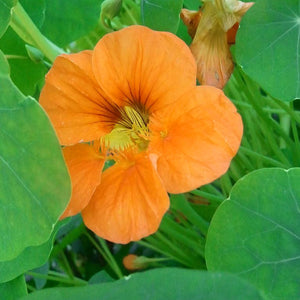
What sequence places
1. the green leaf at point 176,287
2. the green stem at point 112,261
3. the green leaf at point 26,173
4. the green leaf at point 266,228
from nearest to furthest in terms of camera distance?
the green leaf at point 176,287 < the green leaf at point 26,173 < the green leaf at point 266,228 < the green stem at point 112,261

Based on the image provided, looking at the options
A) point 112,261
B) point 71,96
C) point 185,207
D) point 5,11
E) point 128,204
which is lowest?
point 112,261

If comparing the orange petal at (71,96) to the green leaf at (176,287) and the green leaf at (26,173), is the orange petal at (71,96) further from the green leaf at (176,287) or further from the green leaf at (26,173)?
the green leaf at (176,287)

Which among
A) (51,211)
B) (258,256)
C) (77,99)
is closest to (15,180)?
(51,211)

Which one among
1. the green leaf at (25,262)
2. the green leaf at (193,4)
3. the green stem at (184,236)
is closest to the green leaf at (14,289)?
the green leaf at (25,262)

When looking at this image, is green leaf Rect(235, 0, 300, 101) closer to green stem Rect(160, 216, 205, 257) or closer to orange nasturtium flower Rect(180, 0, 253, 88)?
orange nasturtium flower Rect(180, 0, 253, 88)

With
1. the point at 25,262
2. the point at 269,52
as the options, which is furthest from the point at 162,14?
the point at 25,262

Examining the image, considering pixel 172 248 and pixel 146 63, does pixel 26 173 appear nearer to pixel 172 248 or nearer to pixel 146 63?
pixel 146 63

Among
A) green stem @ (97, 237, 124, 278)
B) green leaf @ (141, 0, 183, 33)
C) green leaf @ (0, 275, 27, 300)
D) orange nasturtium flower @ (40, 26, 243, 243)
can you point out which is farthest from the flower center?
green stem @ (97, 237, 124, 278)

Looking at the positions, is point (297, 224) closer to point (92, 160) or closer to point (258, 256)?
point (258, 256)
